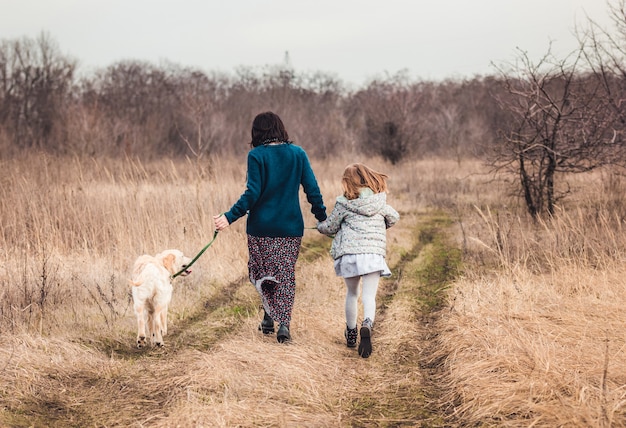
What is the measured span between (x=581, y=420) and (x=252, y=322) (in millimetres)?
3096

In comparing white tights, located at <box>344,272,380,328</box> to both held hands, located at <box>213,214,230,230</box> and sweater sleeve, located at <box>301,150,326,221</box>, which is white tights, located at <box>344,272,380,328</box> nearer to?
sweater sleeve, located at <box>301,150,326,221</box>

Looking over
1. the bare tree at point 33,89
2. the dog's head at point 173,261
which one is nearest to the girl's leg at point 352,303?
the dog's head at point 173,261

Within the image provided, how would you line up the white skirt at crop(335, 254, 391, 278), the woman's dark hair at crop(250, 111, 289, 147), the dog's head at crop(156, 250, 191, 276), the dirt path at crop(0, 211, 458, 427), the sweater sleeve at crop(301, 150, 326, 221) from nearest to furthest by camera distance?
the dirt path at crop(0, 211, 458, 427), the white skirt at crop(335, 254, 391, 278), the woman's dark hair at crop(250, 111, 289, 147), the sweater sleeve at crop(301, 150, 326, 221), the dog's head at crop(156, 250, 191, 276)

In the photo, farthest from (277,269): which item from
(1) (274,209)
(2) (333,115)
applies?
(2) (333,115)

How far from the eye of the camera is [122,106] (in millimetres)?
31438

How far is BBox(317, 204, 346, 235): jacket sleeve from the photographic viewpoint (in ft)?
16.0

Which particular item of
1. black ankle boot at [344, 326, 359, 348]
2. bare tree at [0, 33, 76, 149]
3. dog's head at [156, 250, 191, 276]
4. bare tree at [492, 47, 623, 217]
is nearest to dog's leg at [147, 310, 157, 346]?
dog's head at [156, 250, 191, 276]

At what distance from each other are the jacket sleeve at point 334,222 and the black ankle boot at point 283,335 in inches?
34.1

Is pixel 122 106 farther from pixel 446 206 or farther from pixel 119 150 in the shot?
pixel 446 206

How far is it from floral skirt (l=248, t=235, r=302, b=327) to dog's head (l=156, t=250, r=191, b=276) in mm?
655

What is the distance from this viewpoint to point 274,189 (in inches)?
194

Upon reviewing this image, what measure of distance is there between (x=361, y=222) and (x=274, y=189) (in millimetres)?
758

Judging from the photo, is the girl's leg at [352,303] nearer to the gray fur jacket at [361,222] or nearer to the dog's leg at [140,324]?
the gray fur jacket at [361,222]

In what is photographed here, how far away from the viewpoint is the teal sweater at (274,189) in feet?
16.0
